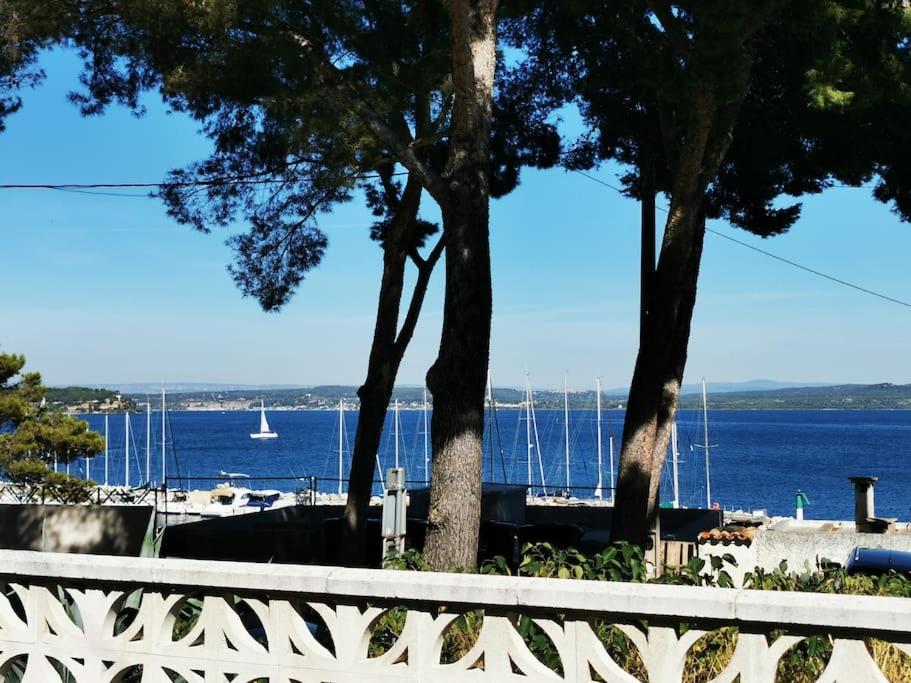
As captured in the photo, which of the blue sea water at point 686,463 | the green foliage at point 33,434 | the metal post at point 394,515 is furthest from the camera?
the blue sea water at point 686,463

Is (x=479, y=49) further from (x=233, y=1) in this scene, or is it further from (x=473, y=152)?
(x=233, y=1)

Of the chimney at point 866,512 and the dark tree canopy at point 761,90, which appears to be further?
the chimney at point 866,512

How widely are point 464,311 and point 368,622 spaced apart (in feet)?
13.9

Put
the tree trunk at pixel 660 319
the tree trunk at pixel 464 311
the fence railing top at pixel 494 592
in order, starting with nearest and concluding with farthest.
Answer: the fence railing top at pixel 494 592 → the tree trunk at pixel 464 311 → the tree trunk at pixel 660 319

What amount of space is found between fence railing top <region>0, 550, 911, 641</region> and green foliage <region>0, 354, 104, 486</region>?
90.8 ft

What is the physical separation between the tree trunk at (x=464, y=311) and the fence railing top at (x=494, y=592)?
3.56 metres

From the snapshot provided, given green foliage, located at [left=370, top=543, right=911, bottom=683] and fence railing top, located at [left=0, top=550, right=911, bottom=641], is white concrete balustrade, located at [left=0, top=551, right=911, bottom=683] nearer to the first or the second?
fence railing top, located at [left=0, top=550, right=911, bottom=641]

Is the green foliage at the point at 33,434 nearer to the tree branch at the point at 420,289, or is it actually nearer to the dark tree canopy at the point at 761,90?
the tree branch at the point at 420,289

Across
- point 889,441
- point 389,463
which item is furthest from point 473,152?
point 889,441

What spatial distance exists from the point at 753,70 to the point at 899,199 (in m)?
2.21

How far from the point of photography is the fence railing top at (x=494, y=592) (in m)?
2.66

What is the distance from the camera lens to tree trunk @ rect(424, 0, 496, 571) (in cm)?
700

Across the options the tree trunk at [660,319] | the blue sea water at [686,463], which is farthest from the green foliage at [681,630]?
the blue sea water at [686,463]

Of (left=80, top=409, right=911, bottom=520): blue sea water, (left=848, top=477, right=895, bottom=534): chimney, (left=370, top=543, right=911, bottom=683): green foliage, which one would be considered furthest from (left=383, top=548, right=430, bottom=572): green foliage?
(left=80, top=409, right=911, bottom=520): blue sea water
